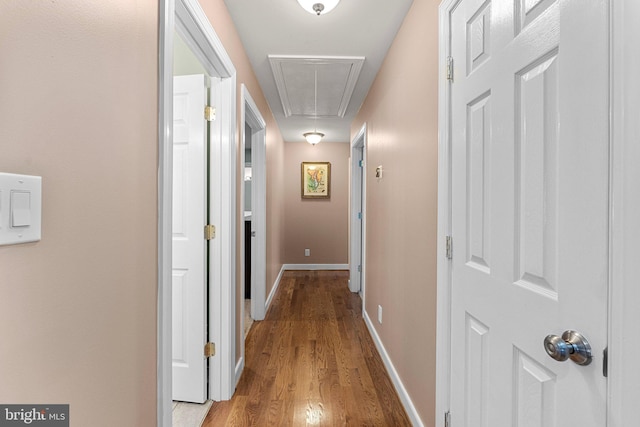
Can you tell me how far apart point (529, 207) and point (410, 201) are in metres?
1.05

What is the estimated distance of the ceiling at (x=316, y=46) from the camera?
1921mm

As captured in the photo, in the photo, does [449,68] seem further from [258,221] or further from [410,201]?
[258,221]

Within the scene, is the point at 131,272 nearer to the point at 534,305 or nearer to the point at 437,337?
the point at 534,305

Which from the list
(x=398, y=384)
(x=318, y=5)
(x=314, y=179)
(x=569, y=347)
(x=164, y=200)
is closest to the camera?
(x=569, y=347)

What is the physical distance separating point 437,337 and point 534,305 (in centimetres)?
69

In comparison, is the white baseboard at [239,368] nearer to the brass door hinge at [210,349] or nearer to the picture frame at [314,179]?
the brass door hinge at [210,349]

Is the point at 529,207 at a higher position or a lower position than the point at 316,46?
lower

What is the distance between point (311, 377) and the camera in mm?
2270

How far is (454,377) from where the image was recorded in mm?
1283

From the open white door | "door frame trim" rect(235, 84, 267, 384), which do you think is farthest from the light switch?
"door frame trim" rect(235, 84, 267, 384)

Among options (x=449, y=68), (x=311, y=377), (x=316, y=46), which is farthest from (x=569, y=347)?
(x=316, y=46)

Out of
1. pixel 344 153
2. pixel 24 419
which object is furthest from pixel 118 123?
pixel 344 153

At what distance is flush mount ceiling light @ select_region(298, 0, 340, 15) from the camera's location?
1.69m

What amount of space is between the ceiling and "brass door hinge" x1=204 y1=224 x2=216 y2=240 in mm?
1332
